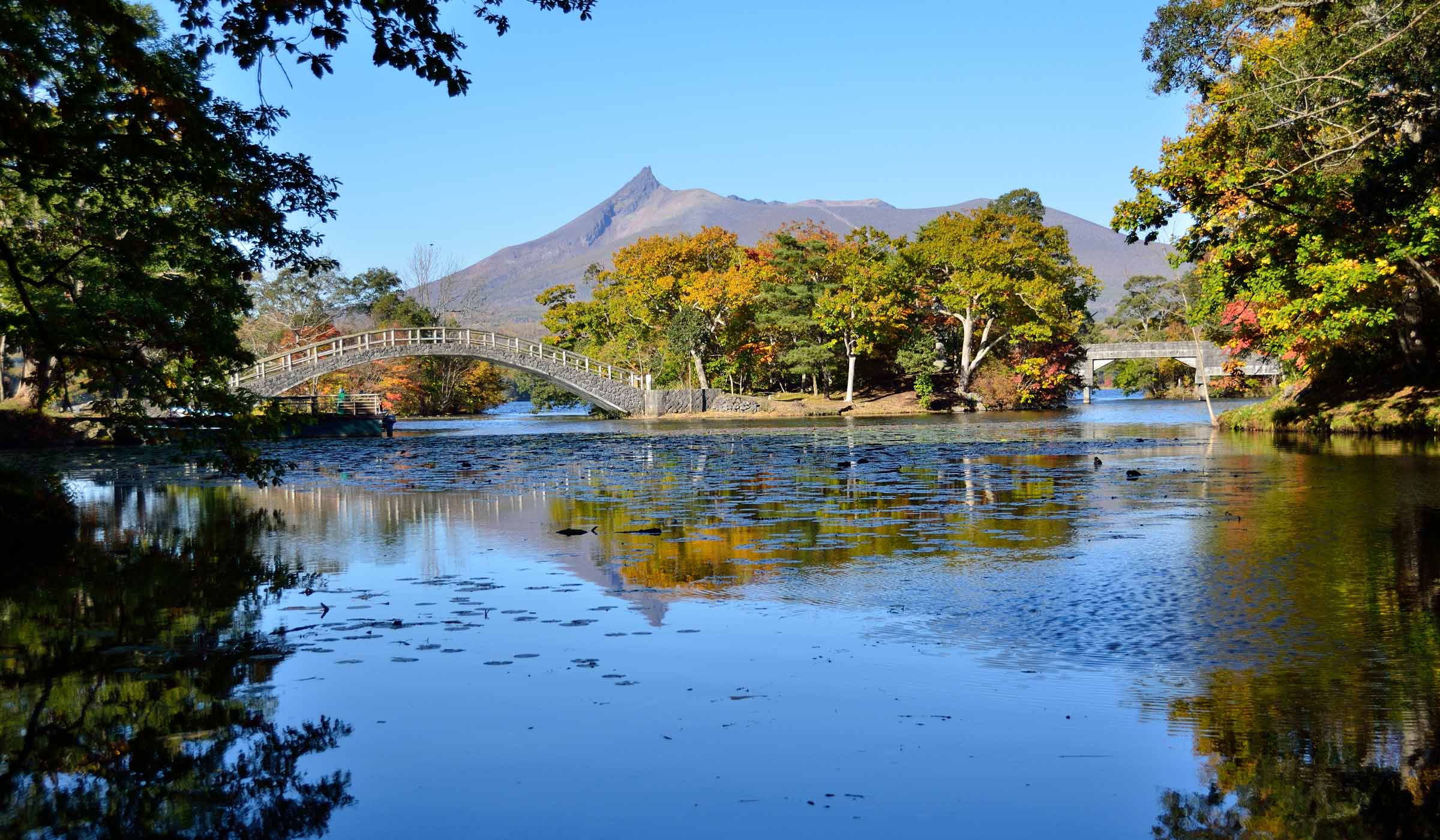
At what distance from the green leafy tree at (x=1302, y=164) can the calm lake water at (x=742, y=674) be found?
8.38m

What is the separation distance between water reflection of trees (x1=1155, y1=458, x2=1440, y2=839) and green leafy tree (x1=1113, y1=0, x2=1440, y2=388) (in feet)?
32.4

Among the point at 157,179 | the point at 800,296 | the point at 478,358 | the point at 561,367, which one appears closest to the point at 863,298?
the point at 800,296

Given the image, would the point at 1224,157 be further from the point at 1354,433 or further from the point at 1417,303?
the point at 1354,433

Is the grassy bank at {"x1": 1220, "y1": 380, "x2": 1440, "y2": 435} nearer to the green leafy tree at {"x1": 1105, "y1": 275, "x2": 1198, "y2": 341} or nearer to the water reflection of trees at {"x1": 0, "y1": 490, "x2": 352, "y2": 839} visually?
the water reflection of trees at {"x1": 0, "y1": 490, "x2": 352, "y2": 839}

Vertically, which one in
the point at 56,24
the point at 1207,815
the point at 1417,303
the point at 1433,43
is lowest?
the point at 1207,815

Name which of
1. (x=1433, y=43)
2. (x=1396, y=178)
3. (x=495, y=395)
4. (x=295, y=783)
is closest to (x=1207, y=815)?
(x=295, y=783)

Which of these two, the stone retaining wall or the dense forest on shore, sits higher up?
the dense forest on shore

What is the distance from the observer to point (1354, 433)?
101 ft

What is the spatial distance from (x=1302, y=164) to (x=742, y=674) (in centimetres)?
1843

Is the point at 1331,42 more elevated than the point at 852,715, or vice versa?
the point at 1331,42

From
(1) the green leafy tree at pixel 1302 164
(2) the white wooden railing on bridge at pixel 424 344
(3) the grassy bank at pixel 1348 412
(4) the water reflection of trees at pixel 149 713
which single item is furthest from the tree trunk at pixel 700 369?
(4) the water reflection of trees at pixel 149 713

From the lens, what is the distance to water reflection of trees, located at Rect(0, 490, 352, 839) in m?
4.75

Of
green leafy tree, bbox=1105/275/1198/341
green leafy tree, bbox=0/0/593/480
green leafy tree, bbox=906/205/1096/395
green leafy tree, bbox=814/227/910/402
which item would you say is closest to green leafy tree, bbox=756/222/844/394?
green leafy tree, bbox=814/227/910/402

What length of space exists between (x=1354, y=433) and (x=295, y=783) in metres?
31.7
